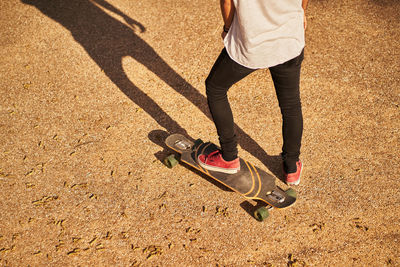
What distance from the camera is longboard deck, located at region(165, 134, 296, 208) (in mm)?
3777

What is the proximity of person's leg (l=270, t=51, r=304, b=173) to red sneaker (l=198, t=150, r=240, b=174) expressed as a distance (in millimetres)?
556

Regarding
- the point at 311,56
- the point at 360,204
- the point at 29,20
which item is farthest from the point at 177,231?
the point at 29,20

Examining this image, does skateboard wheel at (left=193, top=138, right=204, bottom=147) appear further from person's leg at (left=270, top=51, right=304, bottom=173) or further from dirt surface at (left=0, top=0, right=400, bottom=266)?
person's leg at (left=270, top=51, right=304, bottom=173)

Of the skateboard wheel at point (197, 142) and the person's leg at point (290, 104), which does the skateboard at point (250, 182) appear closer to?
the skateboard wheel at point (197, 142)

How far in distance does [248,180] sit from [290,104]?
3.44 feet

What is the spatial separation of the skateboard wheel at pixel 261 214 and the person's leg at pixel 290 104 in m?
0.56

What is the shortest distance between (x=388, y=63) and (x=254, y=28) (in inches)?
163

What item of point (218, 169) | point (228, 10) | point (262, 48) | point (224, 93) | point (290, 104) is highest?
point (228, 10)

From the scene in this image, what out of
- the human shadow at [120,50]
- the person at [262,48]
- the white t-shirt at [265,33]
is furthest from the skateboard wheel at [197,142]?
the white t-shirt at [265,33]

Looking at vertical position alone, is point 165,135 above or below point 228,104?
below

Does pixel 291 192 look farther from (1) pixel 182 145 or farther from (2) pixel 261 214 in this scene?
(1) pixel 182 145

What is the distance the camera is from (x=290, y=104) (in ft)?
10.8

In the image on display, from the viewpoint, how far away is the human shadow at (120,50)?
4.98 m

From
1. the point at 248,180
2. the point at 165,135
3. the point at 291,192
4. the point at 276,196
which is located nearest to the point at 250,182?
the point at 248,180
